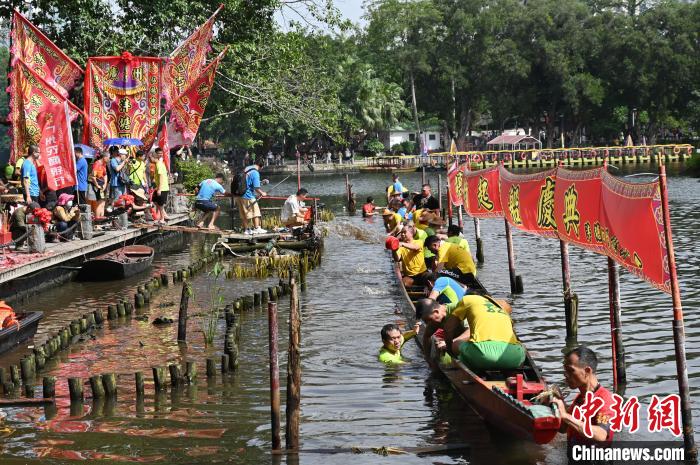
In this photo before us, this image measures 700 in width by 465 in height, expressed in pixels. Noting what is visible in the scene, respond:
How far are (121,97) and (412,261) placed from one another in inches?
557

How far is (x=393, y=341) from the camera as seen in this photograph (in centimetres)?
1516

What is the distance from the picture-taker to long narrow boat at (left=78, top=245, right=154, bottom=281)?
82.7 ft

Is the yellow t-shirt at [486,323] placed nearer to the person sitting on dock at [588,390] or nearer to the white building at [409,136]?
the person sitting on dock at [588,390]

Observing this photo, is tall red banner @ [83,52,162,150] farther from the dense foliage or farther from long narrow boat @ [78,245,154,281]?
the dense foliage

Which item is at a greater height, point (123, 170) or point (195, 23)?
point (195, 23)

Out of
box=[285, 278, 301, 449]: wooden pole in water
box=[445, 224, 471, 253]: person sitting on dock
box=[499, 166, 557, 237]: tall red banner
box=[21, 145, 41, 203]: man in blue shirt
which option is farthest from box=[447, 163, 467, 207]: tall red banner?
box=[285, 278, 301, 449]: wooden pole in water

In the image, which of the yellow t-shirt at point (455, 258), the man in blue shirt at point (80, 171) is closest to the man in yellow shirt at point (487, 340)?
the yellow t-shirt at point (455, 258)

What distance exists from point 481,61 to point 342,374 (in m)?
80.0

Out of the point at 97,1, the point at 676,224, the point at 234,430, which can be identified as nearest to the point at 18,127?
the point at 97,1

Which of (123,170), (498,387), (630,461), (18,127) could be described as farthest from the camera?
(123,170)

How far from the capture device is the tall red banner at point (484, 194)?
20.7 meters

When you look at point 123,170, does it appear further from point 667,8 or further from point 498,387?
point 667,8

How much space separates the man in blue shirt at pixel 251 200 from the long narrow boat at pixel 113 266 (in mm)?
4059

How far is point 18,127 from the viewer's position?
83.4ft
